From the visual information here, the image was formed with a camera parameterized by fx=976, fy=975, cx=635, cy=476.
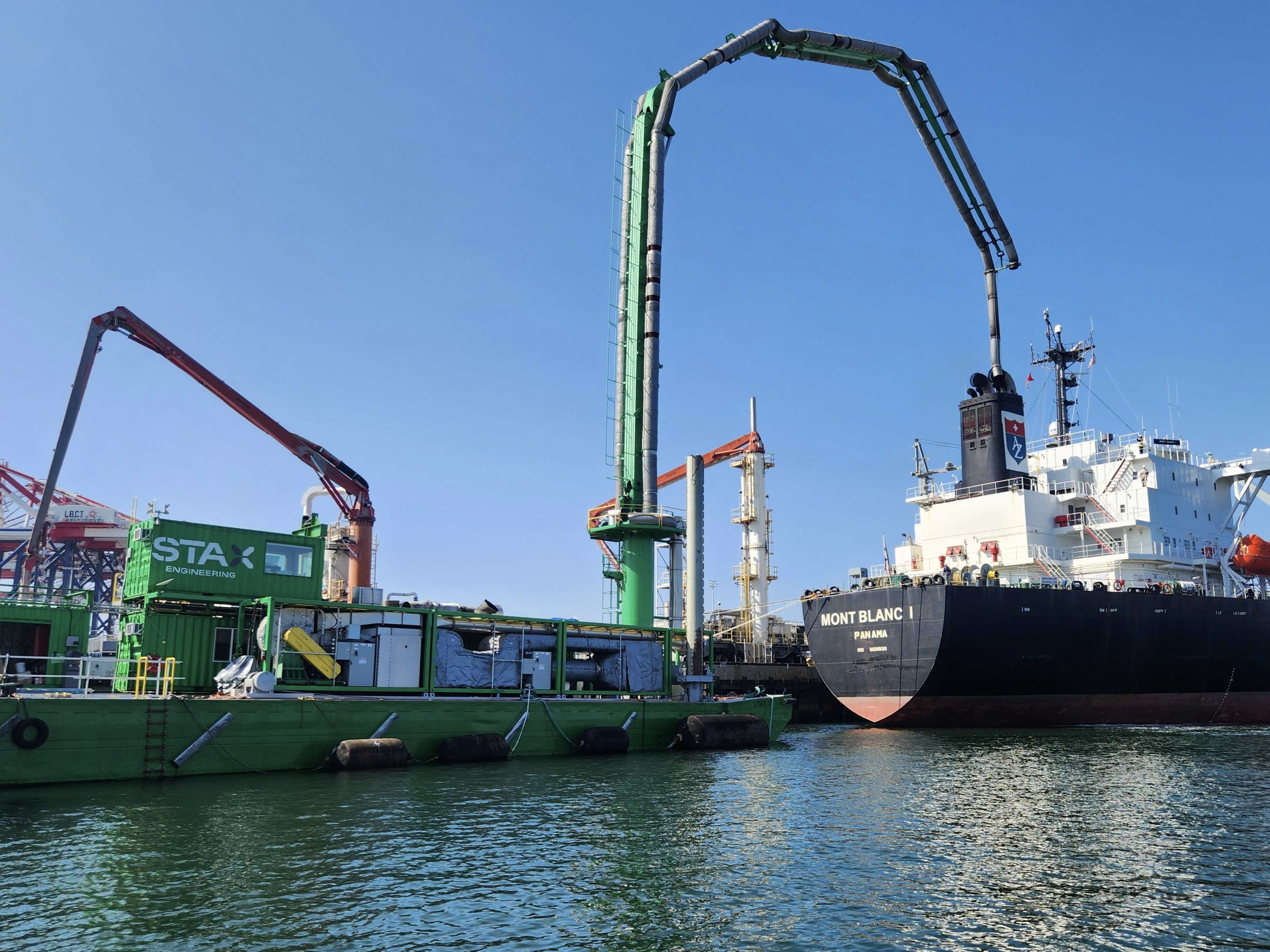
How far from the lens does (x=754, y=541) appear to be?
6988 centimetres

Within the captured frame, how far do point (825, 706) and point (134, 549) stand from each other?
43.3 meters

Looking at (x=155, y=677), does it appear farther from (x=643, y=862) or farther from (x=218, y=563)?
(x=643, y=862)

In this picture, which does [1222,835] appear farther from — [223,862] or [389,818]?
[223,862]

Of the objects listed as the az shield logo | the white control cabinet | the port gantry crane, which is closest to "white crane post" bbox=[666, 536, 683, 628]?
the port gantry crane

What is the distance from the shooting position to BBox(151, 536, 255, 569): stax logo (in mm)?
31891

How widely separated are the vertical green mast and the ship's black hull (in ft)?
37.3

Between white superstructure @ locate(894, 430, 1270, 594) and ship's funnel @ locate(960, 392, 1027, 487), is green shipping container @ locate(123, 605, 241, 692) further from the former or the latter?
ship's funnel @ locate(960, 392, 1027, 487)

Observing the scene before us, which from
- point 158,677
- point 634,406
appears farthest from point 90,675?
point 634,406

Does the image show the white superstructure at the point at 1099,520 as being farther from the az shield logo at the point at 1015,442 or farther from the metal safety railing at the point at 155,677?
the metal safety railing at the point at 155,677

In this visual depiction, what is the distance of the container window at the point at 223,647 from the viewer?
33.5m

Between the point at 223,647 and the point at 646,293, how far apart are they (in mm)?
23705

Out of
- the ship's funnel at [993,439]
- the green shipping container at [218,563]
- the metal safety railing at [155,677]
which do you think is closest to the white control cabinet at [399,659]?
the green shipping container at [218,563]

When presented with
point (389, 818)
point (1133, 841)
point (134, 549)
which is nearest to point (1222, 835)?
point (1133, 841)

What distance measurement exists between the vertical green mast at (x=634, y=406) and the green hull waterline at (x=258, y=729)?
22.0 feet
